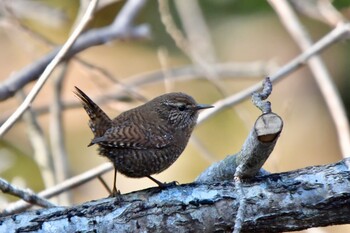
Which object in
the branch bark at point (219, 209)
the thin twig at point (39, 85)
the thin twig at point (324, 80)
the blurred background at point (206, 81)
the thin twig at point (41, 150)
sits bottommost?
the branch bark at point (219, 209)

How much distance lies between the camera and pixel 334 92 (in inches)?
164

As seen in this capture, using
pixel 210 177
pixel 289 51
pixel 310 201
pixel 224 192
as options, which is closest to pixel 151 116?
pixel 210 177

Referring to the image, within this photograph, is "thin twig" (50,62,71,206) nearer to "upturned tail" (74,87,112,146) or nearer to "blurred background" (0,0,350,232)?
"upturned tail" (74,87,112,146)

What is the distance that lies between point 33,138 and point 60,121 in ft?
0.74

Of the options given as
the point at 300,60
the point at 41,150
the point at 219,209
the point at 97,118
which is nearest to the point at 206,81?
the point at 41,150

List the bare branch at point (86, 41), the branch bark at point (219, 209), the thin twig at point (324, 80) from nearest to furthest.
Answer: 1. the branch bark at point (219, 209)
2. the bare branch at point (86, 41)
3. the thin twig at point (324, 80)

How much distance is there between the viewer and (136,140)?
3.42 m

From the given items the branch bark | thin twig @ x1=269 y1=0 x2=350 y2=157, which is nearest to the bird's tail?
the branch bark

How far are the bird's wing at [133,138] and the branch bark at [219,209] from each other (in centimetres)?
51

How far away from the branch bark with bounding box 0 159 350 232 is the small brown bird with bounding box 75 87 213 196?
0.48 metres

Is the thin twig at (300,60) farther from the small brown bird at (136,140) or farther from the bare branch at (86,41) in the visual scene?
the bare branch at (86,41)

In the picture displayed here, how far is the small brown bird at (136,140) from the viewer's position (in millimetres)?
3369

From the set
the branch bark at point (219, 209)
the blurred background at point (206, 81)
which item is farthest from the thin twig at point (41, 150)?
the blurred background at point (206, 81)

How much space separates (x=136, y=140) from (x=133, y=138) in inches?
1.1
